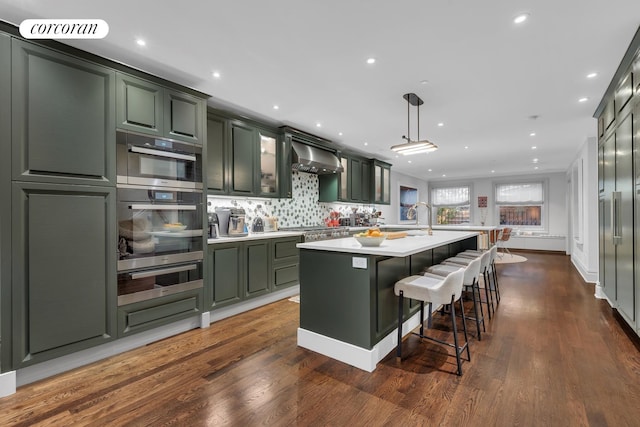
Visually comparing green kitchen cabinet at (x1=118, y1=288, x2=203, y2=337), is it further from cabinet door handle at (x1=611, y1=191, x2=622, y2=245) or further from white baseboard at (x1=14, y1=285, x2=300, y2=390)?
cabinet door handle at (x1=611, y1=191, x2=622, y2=245)

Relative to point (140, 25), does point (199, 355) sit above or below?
below

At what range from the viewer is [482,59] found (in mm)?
2744

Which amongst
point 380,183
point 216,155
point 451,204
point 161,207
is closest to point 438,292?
point 161,207

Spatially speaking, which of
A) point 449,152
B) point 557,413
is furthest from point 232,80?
point 449,152

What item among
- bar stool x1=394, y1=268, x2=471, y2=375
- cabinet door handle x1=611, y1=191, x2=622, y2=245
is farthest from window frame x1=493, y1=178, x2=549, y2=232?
bar stool x1=394, y1=268, x2=471, y2=375

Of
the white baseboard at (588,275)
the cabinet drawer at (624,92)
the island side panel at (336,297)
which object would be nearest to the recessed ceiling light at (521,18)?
the cabinet drawer at (624,92)

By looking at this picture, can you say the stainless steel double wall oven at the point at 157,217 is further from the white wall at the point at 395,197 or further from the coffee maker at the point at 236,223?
the white wall at the point at 395,197

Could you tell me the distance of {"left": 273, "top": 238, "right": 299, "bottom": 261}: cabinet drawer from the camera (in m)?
4.18

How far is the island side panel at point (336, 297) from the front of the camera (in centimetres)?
239

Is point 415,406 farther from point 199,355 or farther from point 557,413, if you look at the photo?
point 199,355

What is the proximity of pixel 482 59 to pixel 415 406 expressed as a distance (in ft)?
9.40

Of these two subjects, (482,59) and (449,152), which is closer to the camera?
(482,59)

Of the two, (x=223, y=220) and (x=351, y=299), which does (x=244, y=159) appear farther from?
(x=351, y=299)

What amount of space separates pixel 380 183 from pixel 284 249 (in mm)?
3914
